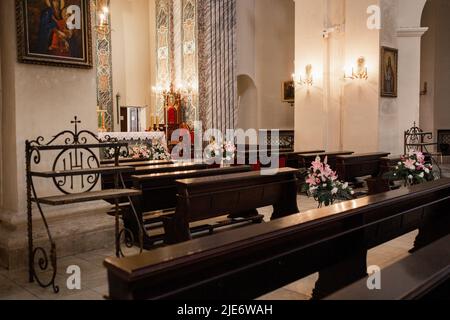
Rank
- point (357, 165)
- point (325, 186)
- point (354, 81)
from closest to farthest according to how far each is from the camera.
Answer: point (325, 186) < point (357, 165) < point (354, 81)

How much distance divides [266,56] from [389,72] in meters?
5.53

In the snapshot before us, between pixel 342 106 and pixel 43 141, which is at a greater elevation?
pixel 342 106

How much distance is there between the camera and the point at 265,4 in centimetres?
1487

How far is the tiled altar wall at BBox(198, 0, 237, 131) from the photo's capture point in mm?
13453

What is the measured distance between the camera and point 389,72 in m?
10.2

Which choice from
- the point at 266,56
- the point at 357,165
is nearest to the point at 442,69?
the point at 266,56

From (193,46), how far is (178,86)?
1328 millimetres

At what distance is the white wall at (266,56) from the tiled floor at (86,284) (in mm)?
10831

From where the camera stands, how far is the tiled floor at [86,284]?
133 inches

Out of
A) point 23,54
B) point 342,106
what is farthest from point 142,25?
point 23,54

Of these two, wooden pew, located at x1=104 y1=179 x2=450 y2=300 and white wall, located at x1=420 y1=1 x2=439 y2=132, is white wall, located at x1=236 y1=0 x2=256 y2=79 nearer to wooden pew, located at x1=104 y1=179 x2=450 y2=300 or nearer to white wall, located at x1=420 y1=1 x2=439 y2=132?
white wall, located at x1=420 y1=1 x2=439 y2=132

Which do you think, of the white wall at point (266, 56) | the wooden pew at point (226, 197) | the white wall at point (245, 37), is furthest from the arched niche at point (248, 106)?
the wooden pew at point (226, 197)

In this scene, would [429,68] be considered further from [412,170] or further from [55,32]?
[55,32]
